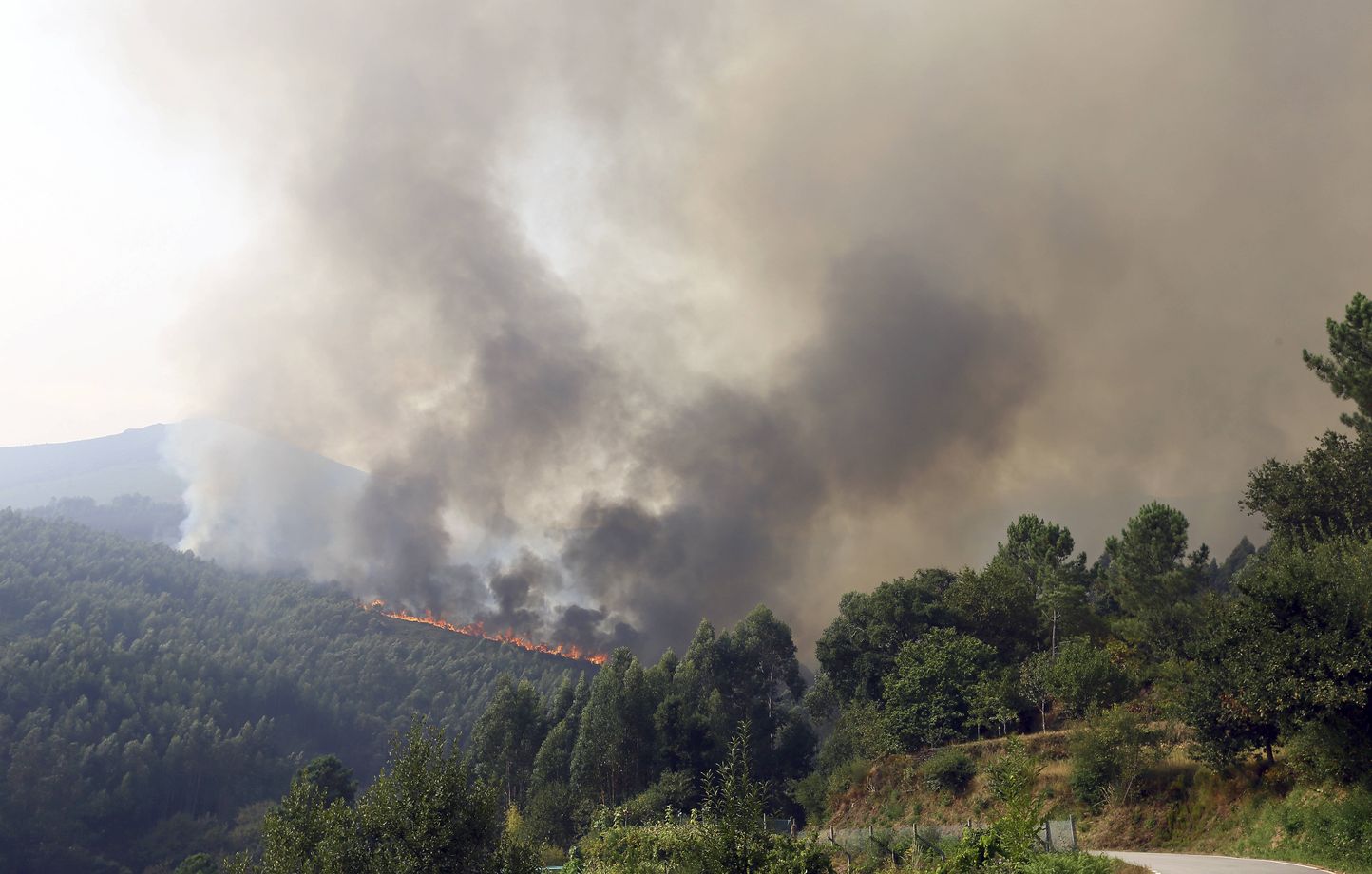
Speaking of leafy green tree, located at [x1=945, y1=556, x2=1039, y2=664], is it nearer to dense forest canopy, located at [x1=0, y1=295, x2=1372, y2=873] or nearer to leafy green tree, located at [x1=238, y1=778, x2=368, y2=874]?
dense forest canopy, located at [x1=0, y1=295, x2=1372, y2=873]

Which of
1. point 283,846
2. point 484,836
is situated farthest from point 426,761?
point 283,846

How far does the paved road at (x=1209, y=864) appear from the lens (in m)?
27.5

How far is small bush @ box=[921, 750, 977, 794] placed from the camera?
178ft

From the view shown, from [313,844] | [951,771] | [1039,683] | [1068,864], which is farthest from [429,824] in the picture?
[1039,683]

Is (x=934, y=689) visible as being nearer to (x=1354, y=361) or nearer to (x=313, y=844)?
(x=1354, y=361)

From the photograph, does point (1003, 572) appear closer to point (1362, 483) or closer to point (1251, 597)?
point (1362, 483)

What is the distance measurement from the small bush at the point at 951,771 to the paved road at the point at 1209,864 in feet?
66.5

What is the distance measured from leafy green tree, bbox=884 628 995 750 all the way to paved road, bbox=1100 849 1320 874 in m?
31.1

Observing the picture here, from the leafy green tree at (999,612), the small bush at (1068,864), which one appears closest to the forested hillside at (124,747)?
the leafy green tree at (999,612)

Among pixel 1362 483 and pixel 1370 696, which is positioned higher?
pixel 1362 483

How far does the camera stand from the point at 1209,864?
30125 mm

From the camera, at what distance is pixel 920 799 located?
56.6 m

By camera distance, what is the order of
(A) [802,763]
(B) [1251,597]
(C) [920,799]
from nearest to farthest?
(B) [1251,597] → (C) [920,799] → (A) [802,763]

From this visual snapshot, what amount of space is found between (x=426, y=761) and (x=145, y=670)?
192651 millimetres
